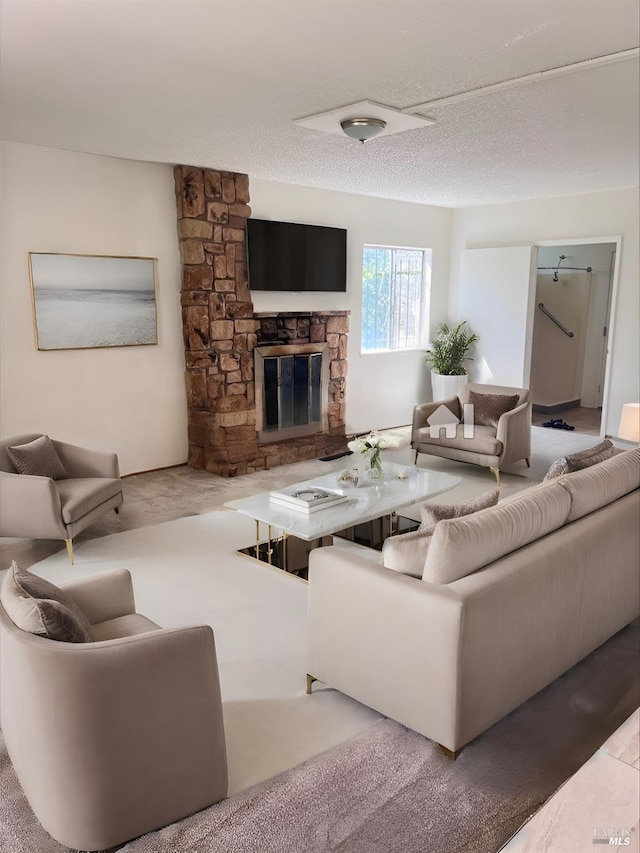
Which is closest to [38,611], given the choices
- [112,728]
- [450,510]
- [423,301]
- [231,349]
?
[112,728]

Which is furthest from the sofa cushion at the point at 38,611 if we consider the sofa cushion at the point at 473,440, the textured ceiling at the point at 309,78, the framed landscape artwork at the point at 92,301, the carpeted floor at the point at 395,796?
the sofa cushion at the point at 473,440

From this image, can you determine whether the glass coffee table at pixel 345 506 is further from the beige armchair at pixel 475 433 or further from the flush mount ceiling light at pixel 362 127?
the flush mount ceiling light at pixel 362 127

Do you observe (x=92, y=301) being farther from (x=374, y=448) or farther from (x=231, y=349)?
(x=374, y=448)

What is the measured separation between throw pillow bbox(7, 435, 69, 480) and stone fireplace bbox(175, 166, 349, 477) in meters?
1.72

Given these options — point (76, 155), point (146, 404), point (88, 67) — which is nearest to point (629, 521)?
point (88, 67)

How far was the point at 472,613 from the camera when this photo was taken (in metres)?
2.10

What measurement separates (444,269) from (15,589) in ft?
24.1

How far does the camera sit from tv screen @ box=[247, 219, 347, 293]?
19.8ft

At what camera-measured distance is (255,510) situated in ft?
12.3

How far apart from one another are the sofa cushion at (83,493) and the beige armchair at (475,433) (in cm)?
279

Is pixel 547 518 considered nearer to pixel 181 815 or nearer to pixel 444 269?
pixel 181 815

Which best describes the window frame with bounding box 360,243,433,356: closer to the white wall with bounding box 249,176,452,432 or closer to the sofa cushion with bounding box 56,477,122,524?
the white wall with bounding box 249,176,452,432

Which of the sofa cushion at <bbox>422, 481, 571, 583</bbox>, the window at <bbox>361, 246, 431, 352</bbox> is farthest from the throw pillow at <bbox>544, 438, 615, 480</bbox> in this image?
the window at <bbox>361, 246, 431, 352</bbox>

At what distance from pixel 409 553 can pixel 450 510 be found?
0.33 m
